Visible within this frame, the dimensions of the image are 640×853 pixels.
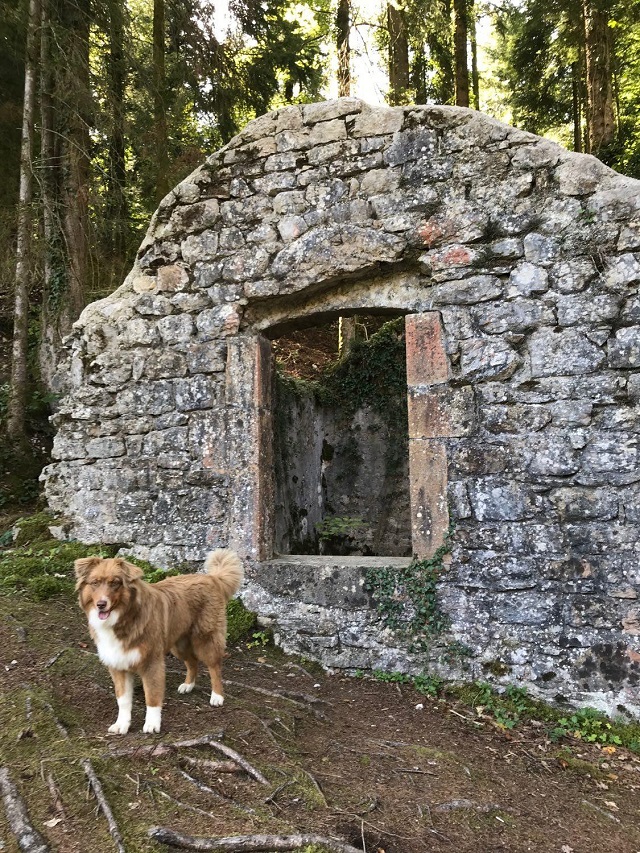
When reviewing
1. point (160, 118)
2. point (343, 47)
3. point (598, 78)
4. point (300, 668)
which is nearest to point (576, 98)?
point (598, 78)

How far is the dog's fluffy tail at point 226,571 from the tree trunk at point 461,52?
1085 cm

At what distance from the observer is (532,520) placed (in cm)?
432

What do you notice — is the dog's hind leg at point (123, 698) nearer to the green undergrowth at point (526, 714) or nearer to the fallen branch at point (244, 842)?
the fallen branch at point (244, 842)

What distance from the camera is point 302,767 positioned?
3.18 m

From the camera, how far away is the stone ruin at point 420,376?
422 cm

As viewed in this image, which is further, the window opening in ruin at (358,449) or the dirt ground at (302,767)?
the window opening in ruin at (358,449)

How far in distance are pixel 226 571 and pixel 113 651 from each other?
0.99 m

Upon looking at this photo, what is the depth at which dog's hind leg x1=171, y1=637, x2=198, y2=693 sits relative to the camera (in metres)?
3.69

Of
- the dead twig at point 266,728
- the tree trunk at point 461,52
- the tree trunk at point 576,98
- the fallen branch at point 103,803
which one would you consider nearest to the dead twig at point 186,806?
the fallen branch at point 103,803

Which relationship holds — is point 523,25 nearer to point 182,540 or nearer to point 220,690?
point 182,540

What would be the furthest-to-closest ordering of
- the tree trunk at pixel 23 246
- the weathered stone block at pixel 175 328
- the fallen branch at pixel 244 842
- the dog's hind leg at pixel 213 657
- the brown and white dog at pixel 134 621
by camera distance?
the tree trunk at pixel 23 246, the weathered stone block at pixel 175 328, the dog's hind leg at pixel 213 657, the brown and white dog at pixel 134 621, the fallen branch at pixel 244 842

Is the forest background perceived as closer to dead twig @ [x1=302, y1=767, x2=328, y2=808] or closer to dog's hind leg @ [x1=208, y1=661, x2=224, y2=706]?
dog's hind leg @ [x1=208, y1=661, x2=224, y2=706]

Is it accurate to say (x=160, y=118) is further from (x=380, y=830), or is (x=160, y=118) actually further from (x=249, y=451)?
(x=380, y=830)

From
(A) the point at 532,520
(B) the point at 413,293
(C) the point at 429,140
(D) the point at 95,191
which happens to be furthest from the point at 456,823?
(D) the point at 95,191
